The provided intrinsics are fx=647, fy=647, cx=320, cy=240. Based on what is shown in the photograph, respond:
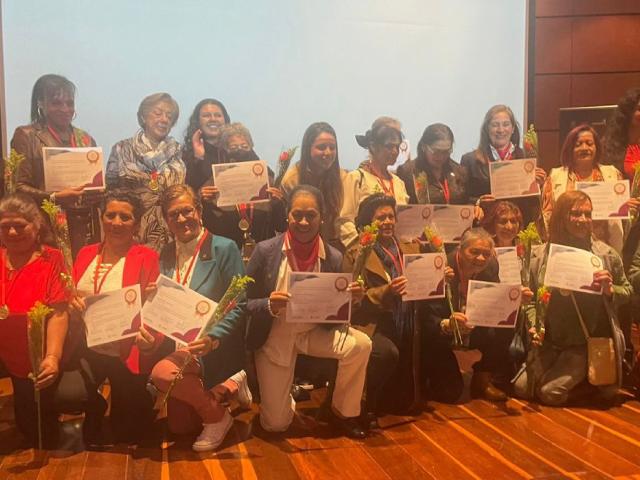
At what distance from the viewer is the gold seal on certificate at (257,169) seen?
10.7 ft

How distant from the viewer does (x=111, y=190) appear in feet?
9.90

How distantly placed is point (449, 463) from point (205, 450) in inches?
42.5

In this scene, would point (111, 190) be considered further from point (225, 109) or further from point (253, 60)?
point (253, 60)

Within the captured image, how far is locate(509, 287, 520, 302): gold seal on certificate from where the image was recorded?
337 centimetres

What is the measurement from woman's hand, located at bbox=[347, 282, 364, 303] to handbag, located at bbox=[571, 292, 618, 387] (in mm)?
1317

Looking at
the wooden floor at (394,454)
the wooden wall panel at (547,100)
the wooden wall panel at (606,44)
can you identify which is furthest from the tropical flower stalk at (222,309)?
the wooden wall panel at (606,44)

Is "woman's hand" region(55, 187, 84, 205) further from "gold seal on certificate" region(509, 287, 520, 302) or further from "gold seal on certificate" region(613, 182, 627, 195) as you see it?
"gold seal on certificate" region(613, 182, 627, 195)

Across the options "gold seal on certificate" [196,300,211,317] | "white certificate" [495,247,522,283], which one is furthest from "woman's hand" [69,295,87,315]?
"white certificate" [495,247,522,283]

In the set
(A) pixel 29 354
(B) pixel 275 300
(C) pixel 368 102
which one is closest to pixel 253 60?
(C) pixel 368 102

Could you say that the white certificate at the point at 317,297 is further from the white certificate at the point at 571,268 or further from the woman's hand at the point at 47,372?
the white certificate at the point at 571,268

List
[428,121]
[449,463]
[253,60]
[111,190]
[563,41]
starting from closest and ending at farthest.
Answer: [449,463] < [111,190] < [253,60] < [428,121] < [563,41]

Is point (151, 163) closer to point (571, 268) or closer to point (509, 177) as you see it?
point (509, 177)

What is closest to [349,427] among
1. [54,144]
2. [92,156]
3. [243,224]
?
[243,224]

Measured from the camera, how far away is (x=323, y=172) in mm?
3457
